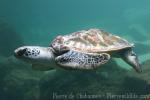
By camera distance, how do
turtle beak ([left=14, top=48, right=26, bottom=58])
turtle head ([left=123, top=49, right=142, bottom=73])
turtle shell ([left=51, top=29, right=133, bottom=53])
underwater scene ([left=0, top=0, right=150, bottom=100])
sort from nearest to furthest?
turtle beak ([left=14, top=48, right=26, bottom=58]) < turtle shell ([left=51, top=29, right=133, bottom=53]) < underwater scene ([left=0, top=0, right=150, bottom=100]) < turtle head ([left=123, top=49, right=142, bottom=73])

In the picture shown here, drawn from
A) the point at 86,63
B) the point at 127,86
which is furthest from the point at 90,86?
the point at 86,63

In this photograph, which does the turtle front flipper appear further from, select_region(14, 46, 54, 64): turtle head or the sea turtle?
select_region(14, 46, 54, 64): turtle head

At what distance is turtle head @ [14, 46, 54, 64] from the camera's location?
20.6ft

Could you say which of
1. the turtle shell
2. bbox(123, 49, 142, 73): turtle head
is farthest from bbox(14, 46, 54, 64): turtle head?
bbox(123, 49, 142, 73): turtle head

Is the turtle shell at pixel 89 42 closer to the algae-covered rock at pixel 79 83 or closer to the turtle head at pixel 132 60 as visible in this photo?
the turtle head at pixel 132 60

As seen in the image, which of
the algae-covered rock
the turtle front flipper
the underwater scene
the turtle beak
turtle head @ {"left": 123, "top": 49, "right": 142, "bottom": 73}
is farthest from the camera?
the algae-covered rock

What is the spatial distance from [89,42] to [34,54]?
1364 mm

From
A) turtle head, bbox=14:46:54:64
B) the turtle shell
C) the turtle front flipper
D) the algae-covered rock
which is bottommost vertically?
the algae-covered rock

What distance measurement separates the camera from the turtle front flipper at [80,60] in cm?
569

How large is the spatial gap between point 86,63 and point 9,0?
175 ft

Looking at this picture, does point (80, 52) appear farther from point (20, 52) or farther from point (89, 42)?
point (20, 52)

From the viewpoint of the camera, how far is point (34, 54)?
632 cm

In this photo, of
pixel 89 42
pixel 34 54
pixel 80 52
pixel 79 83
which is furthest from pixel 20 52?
pixel 79 83

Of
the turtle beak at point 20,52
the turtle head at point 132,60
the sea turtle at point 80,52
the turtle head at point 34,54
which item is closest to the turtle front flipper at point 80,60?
the sea turtle at point 80,52
